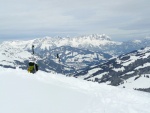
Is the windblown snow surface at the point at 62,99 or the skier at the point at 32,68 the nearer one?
the windblown snow surface at the point at 62,99

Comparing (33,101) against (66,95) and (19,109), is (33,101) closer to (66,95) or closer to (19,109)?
(19,109)

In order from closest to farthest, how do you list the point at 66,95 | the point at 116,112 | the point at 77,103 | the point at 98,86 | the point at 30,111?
1. the point at 30,111
2. the point at 116,112
3. the point at 77,103
4. the point at 66,95
5. the point at 98,86

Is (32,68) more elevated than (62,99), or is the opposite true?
(32,68)

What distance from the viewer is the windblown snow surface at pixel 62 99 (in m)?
22.8

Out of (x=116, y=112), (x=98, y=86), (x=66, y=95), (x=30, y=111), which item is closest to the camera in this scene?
(x=30, y=111)

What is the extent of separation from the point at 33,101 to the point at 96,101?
6.50 meters

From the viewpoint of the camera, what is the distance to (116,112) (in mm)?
23781

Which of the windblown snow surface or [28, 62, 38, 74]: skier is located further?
[28, 62, 38, 74]: skier

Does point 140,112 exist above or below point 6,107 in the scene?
below

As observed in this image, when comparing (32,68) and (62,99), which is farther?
(32,68)

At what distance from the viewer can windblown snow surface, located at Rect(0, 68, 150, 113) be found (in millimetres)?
22781

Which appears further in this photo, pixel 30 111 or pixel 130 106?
pixel 130 106

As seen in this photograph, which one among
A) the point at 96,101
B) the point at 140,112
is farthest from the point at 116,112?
the point at 96,101

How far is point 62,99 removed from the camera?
1058 inches
